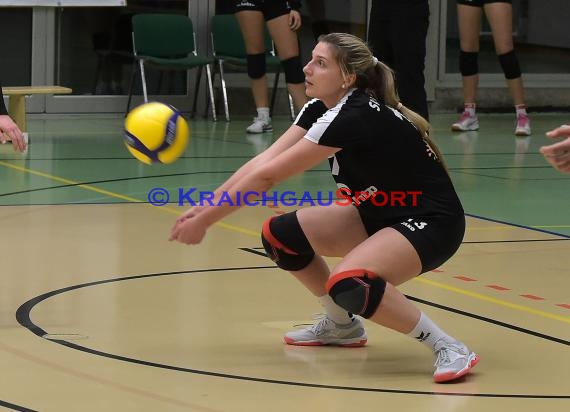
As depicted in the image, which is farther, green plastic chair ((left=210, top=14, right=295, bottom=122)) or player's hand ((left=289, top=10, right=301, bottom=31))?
green plastic chair ((left=210, top=14, right=295, bottom=122))

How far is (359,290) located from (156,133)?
3.56 feet

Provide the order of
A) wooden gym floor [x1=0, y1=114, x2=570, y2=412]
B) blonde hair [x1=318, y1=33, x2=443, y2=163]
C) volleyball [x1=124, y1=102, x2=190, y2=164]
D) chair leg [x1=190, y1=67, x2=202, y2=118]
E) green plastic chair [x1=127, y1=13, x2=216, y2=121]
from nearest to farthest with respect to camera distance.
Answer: wooden gym floor [x1=0, y1=114, x2=570, y2=412] < blonde hair [x1=318, y1=33, x2=443, y2=163] < volleyball [x1=124, y1=102, x2=190, y2=164] < green plastic chair [x1=127, y1=13, x2=216, y2=121] < chair leg [x1=190, y1=67, x2=202, y2=118]

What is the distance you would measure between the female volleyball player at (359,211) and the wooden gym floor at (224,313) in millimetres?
171

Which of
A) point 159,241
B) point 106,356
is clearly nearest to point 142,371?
point 106,356

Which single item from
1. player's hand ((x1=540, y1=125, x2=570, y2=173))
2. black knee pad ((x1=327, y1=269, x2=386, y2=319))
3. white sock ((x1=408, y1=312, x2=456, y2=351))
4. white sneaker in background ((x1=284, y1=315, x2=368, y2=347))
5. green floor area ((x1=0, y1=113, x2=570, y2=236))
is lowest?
green floor area ((x1=0, y1=113, x2=570, y2=236))

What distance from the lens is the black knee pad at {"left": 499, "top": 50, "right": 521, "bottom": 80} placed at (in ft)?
37.7

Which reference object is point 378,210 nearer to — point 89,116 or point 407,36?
point 407,36

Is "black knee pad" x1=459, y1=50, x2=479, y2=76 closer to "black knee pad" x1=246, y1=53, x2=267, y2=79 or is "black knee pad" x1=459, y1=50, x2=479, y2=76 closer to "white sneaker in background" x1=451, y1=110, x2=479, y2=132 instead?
"white sneaker in background" x1=451, y1=110, x2=479, y2=132

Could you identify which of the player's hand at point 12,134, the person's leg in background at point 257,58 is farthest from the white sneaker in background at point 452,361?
the person's leg in background at point 257,58

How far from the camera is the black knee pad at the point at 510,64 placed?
11.5 m

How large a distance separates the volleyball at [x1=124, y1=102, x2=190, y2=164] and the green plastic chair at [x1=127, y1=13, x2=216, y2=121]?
740cm

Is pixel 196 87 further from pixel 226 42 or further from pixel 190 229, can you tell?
pixel 190 229

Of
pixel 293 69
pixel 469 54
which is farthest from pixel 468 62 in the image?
pixel 293 69

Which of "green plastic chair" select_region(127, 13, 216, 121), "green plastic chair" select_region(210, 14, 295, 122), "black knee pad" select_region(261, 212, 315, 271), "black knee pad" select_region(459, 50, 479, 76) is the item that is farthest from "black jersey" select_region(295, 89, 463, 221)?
"green plastic chair" select_region(210, 14, 295, 122)
